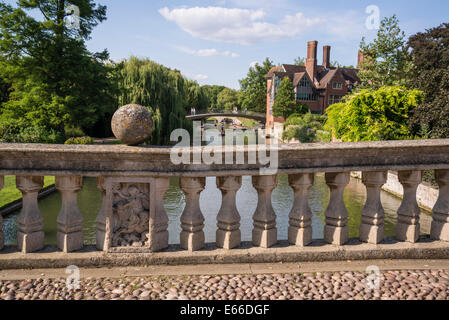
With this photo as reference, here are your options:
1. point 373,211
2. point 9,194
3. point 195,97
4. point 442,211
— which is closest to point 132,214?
point 373,211

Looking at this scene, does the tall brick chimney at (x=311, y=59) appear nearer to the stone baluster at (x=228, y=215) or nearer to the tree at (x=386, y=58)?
the tree at (x=386, y=58)

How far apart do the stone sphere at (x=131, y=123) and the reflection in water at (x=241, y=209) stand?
404 cm

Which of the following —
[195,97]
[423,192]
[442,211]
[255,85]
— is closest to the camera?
[442,211]

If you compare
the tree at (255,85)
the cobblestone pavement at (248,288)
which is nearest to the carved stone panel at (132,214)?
the cobblestone pavement at (248,288)

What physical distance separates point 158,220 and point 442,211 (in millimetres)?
3028

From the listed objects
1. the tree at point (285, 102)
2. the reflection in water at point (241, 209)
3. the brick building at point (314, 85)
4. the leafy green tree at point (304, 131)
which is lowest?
the reflection in water at point (241, 209)

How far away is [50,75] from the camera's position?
2128 cm

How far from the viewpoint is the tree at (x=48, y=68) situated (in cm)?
1991

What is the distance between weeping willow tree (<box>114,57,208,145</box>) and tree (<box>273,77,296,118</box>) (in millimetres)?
29346

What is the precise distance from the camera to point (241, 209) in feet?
34.3

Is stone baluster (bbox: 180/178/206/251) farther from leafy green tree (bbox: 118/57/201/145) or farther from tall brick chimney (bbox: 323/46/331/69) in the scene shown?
tall brick chimney (bbox: 323/46/331/69)

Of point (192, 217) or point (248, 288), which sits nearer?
point (248, 288)

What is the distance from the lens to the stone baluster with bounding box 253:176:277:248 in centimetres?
352

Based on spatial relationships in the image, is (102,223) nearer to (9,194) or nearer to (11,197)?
(11,197)
